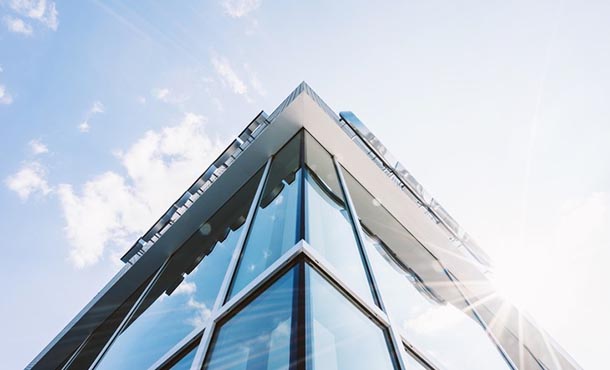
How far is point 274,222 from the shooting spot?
2.90 m

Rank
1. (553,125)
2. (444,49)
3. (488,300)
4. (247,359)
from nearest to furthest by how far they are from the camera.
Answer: (247,359) → (553,125) → (488,300) → (444,49)

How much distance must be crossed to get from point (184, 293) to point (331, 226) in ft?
6.24

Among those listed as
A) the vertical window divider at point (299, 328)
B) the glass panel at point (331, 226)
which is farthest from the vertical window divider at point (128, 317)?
the vertical window divider at point (299, 328)

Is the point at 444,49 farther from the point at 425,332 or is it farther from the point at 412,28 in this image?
the point at 425,332

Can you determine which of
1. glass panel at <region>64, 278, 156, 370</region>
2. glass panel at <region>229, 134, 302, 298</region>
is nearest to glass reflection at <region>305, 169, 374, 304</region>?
glass panel at <region>229, 134, 302, 298</region>

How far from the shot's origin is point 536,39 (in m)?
5.54

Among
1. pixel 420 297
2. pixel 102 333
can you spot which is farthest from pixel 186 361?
pixel 102 333

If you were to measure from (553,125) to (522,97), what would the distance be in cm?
76

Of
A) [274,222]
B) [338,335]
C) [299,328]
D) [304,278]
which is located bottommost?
[338,335]

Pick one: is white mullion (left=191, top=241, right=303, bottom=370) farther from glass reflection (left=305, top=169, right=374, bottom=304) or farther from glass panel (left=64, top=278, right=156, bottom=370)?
glass panel (left=64, top=278, right=156, bottom=370)

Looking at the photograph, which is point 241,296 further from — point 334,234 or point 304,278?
point 334,234

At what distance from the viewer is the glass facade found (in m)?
1.72

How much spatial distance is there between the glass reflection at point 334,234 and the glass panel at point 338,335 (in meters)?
0.22

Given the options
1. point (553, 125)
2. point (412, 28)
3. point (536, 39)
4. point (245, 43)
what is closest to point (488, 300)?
point (553, 125)
